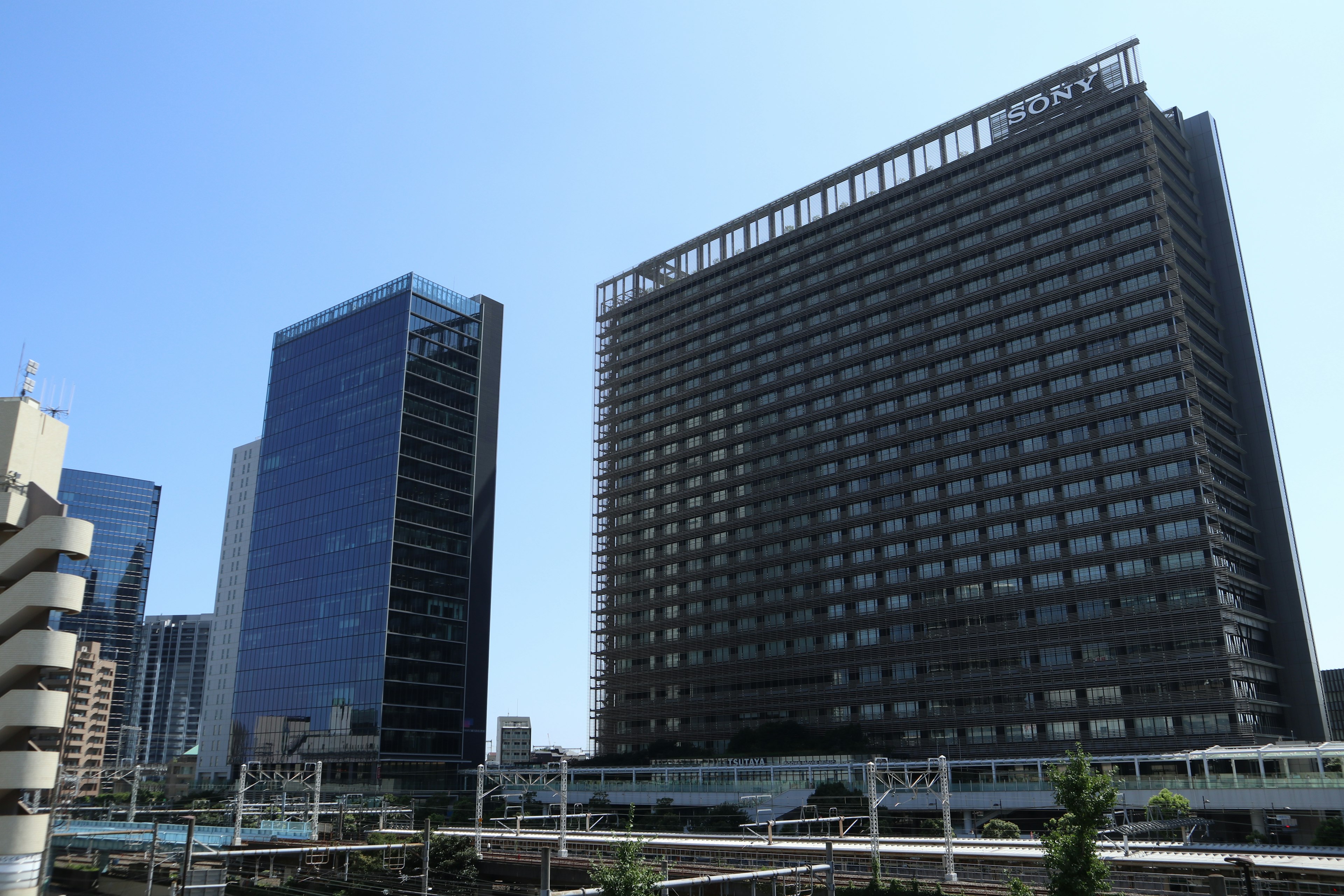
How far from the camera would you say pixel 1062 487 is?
122375 millimetres

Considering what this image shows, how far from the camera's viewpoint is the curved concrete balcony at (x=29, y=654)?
45.2 m

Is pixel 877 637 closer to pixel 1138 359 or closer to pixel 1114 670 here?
pixel 1114 670

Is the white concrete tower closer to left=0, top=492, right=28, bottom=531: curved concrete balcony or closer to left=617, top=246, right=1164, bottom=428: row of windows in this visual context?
left=0, top=492, right=28, bottom=531: curved concrete balcony

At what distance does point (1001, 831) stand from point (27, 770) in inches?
2560

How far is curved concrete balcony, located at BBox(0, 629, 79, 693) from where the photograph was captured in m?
45.2

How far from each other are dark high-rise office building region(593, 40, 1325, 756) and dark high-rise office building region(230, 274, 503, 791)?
30905mm

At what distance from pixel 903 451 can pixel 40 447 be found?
113 meters

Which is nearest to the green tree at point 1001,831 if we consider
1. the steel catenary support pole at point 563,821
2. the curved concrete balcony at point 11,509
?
the steel catenary support pole at point 563,821

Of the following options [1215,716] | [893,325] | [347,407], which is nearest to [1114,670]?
[1215,716]

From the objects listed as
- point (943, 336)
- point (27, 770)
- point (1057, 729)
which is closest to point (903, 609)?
point (1057, 729)

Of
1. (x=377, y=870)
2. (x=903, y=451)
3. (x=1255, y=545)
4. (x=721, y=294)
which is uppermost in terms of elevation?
(x=721, y=294)

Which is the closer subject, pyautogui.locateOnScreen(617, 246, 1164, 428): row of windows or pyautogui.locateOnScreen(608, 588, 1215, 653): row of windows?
pyautogui.locateOnScreen(608, 588, 1215, 653): row of windows

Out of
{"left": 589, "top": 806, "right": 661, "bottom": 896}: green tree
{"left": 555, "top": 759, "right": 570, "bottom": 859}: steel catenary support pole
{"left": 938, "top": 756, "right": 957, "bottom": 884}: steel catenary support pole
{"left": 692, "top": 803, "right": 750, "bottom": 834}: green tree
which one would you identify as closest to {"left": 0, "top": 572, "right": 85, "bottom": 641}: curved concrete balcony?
{"left": 589, "top": 806, "right": 661, "bottom": 896}: green tree

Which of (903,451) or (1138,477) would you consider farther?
(903,451)
